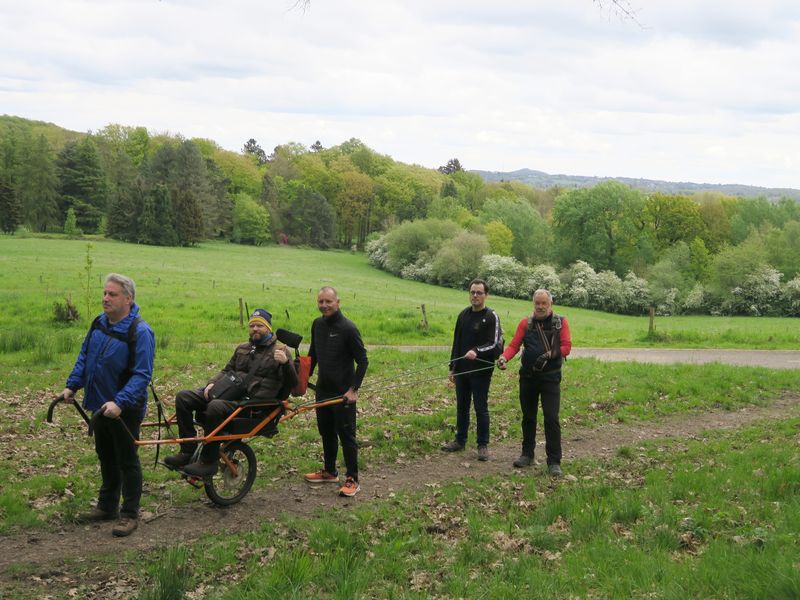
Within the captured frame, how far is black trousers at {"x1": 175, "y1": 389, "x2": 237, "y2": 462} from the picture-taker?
23.5ft

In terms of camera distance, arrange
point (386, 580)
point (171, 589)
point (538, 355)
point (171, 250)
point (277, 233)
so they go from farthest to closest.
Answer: point (277, 233) → point (171, 250) → point (538, 355) → point (386, 580) → point (171, 589)

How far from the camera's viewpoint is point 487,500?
312 inches

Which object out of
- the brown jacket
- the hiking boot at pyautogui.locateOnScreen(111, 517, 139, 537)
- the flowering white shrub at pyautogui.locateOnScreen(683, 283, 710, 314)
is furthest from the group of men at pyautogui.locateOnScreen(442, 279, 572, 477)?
the flowering white shrub at pyautogui.locateOnScreen(683, 283, 710, 314)

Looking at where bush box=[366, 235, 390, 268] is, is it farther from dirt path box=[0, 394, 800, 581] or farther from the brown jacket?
the brown jacket

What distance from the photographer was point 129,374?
6.66m

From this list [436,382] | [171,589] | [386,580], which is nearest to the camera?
[171,589]

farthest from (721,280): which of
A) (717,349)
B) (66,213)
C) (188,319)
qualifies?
(66,213)

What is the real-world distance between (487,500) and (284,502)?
2.26m

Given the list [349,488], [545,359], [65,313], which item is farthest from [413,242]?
[349,488]

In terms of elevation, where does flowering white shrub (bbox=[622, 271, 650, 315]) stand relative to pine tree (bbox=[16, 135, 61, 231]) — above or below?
below

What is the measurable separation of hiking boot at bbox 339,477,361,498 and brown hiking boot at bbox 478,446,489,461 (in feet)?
7.24

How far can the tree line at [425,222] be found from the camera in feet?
210

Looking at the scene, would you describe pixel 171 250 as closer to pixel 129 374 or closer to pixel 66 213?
pixel 66 213

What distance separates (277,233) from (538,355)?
9421cm
